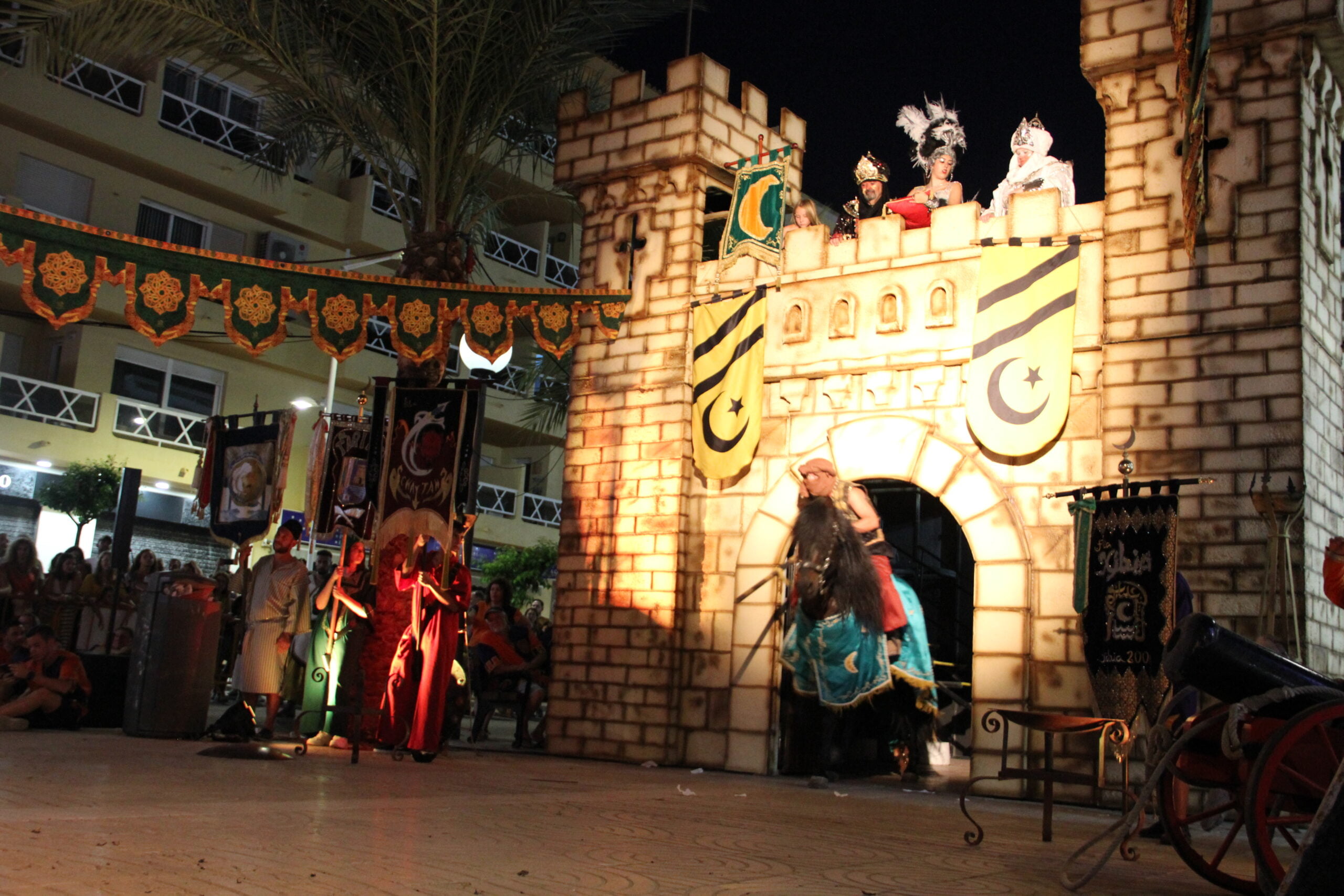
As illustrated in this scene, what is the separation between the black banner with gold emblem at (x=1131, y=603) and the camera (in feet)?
27.0

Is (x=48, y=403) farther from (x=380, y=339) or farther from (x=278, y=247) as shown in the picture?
(x=380, y=339)

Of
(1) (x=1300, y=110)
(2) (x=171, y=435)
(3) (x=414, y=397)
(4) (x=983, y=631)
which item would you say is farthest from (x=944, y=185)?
(2) (x=171, y=435)

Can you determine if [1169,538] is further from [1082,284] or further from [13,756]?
[13,756]

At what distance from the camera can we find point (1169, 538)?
825 cm

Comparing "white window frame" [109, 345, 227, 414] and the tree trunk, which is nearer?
the tree trunk

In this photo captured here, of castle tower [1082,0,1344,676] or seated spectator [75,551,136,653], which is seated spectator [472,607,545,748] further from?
castle tower [1082,0,1344,676]

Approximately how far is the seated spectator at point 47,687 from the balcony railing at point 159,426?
569 inches

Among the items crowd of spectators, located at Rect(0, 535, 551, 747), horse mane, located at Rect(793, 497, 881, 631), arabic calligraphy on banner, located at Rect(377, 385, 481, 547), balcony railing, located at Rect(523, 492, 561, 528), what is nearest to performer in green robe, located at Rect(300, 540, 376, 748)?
arabic calligraphy on banner, located at Rect(377, 385, 481, 547)

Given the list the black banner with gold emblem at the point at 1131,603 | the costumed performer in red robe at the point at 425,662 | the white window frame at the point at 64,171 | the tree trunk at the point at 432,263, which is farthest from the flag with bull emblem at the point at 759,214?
the white window frame at the point at 64,171

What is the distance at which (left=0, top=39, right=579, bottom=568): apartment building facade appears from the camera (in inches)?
949

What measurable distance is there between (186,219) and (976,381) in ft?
70.8

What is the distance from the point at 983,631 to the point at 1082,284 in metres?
2.85

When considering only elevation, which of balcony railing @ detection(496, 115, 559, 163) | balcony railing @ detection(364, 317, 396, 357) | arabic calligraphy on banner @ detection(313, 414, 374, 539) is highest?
balcony railing @ detection(364, 317, 396, 357)

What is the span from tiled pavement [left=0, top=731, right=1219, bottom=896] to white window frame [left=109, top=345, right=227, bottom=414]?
1873 centimetres
